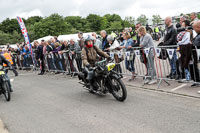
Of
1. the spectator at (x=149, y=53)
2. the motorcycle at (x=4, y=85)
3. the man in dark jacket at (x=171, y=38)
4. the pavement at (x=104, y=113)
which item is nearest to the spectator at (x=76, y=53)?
the pavement at (x=104, y=113)

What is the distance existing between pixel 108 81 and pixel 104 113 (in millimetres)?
1223

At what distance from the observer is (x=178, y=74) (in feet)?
23.9

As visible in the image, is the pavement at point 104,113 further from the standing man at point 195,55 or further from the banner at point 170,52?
the banner at point 170,52

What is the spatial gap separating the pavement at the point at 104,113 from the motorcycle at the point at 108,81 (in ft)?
0.81

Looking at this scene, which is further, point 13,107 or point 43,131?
point 13,107

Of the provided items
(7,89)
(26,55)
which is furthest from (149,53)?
(26,55)

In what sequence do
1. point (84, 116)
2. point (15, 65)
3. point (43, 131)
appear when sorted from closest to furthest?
point (43, 131), point (84, 116), point (15, 65)

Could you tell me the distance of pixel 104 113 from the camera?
215 inches

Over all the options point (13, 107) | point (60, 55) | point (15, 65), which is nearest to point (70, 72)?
point (60, 55)

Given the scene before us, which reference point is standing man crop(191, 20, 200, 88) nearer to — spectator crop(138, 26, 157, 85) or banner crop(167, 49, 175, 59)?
banner crop(167, 49, 175, 59)

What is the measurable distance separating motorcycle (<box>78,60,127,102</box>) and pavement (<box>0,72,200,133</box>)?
248 mm

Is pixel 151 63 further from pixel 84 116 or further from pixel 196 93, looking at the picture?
pixel 84 116

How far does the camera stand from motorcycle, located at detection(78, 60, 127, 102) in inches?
240

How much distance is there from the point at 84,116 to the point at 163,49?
11.5ft
